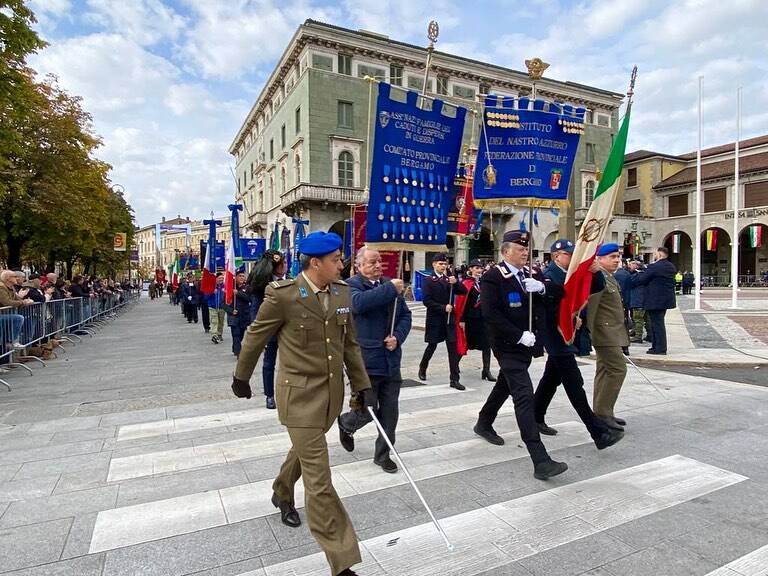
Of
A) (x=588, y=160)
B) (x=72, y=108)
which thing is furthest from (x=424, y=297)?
(x=588, y=160)

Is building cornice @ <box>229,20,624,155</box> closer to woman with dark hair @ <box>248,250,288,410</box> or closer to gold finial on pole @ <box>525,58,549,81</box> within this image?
gold finial on pole @ <box>525,58,549,81</box>

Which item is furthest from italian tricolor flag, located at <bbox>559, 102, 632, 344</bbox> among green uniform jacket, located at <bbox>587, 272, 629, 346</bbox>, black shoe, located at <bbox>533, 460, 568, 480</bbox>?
black shoe, located at <bbox>533, 460, 568, 480</bbox>

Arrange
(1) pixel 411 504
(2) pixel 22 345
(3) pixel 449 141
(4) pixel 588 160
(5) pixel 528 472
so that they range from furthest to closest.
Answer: (4) pixel 588 160, (2) pixel 22 345, (3) pixel 449 141, (5) pixel 528 472, (1) pixel 411 504

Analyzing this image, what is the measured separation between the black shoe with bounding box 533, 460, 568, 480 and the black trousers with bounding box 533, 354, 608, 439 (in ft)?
2.64

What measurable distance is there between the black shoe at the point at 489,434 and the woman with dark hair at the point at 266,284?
2.69 m

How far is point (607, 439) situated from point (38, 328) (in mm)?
11706

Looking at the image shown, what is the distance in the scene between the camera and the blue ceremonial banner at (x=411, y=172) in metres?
5.79

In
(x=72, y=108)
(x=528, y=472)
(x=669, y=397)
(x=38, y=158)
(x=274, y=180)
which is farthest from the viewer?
(x=274, y=180)

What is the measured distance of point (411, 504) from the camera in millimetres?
3775

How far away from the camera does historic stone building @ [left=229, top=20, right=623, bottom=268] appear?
3722 centimetres

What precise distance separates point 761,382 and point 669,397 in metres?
2.16

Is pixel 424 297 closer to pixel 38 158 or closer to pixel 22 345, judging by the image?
pixel 22 345

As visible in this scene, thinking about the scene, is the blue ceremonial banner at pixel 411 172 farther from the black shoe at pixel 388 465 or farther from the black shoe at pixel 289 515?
the black shoe at pixel 289 515

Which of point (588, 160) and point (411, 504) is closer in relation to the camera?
point (411, 504)
